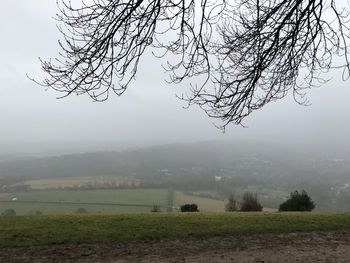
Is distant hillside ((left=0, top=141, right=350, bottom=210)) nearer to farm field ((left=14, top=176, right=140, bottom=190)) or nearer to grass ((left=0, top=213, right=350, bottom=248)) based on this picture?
farm field ((left=14, top=176, right=140, bottom=190))

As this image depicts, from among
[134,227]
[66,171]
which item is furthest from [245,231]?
[66,171]

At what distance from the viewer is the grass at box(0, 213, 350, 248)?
34.2ft

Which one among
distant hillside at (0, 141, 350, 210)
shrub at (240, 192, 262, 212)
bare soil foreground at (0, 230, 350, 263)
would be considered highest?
distant hillside at (0, 141, 350, 210)

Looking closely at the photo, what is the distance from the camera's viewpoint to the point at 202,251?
31.5ft

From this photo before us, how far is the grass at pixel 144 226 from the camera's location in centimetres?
1044

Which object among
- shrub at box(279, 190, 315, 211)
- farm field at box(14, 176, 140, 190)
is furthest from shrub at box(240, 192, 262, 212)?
farm field at box(14, 176, 140, 190)

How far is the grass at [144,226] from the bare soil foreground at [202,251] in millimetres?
436

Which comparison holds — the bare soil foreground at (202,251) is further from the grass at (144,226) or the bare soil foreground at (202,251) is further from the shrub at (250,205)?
the shrub at (250,205)

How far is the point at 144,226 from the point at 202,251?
229 cm

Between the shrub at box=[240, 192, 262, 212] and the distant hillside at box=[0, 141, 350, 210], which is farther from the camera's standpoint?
the distant hillside at box=[0, 141, 350, 210]

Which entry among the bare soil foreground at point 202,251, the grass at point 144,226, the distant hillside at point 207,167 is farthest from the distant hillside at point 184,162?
the bare soil foreground at point 202,251

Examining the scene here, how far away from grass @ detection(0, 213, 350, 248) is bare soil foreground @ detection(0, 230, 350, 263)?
0.44 metres

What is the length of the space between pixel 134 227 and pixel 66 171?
63547 millimetres

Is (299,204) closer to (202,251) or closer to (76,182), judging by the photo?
(202,251)
